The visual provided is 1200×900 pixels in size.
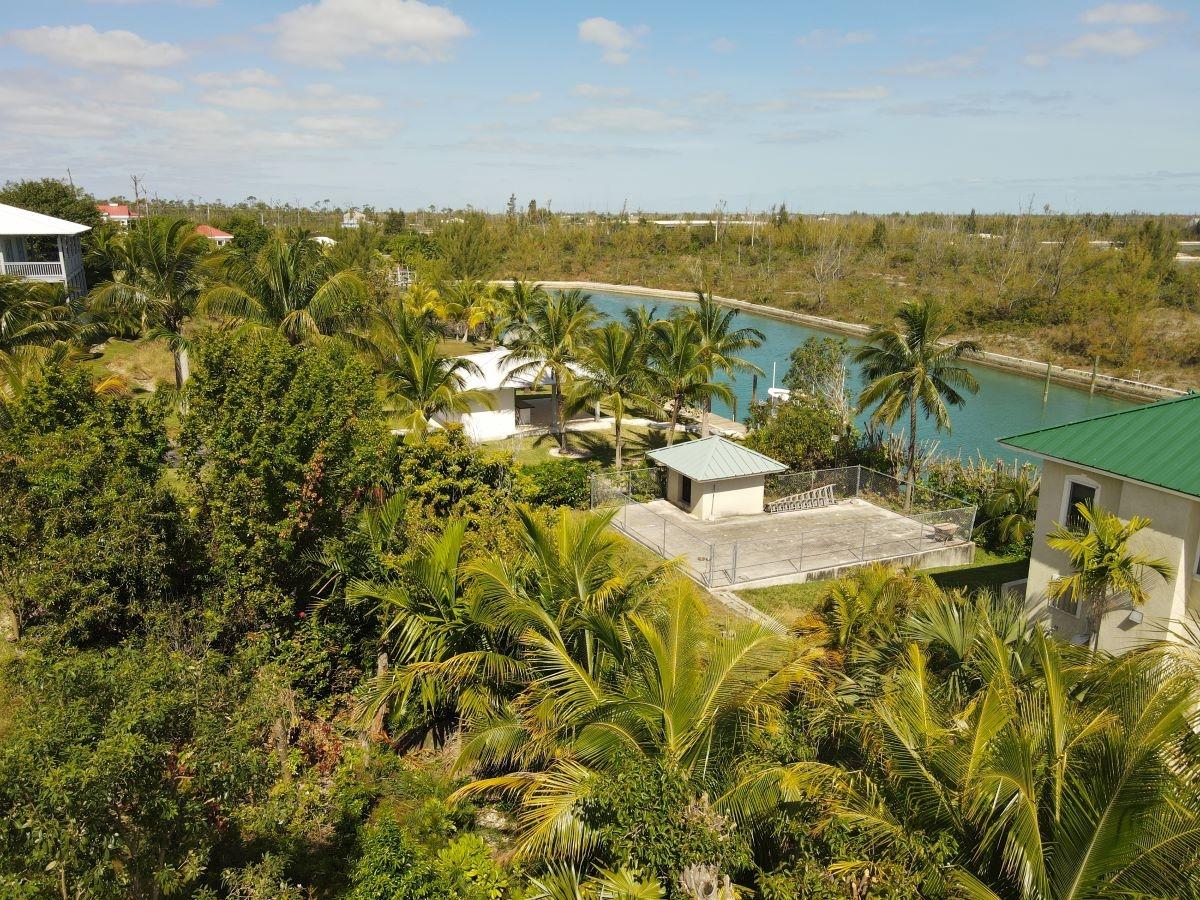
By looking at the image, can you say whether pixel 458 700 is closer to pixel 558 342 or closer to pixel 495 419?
pixel 558 342

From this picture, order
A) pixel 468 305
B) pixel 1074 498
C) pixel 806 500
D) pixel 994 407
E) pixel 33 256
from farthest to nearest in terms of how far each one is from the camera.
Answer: pixel 468 305, pixel 994 407, pixel 33 256, pixel 806 500, pixel 1074 498

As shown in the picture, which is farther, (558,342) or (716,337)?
(716,337)

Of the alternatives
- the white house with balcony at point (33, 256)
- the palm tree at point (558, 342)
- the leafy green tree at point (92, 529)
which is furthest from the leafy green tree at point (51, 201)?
the leafy green tree at point (92, 529)

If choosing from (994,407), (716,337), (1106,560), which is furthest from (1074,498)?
(994,407)

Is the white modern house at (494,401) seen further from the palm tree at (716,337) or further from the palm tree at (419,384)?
the palm tree at (716,337)

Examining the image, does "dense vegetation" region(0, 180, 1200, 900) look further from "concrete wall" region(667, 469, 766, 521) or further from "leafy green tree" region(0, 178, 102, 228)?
"leafy green tree" region(0, 178, 102, 228)
